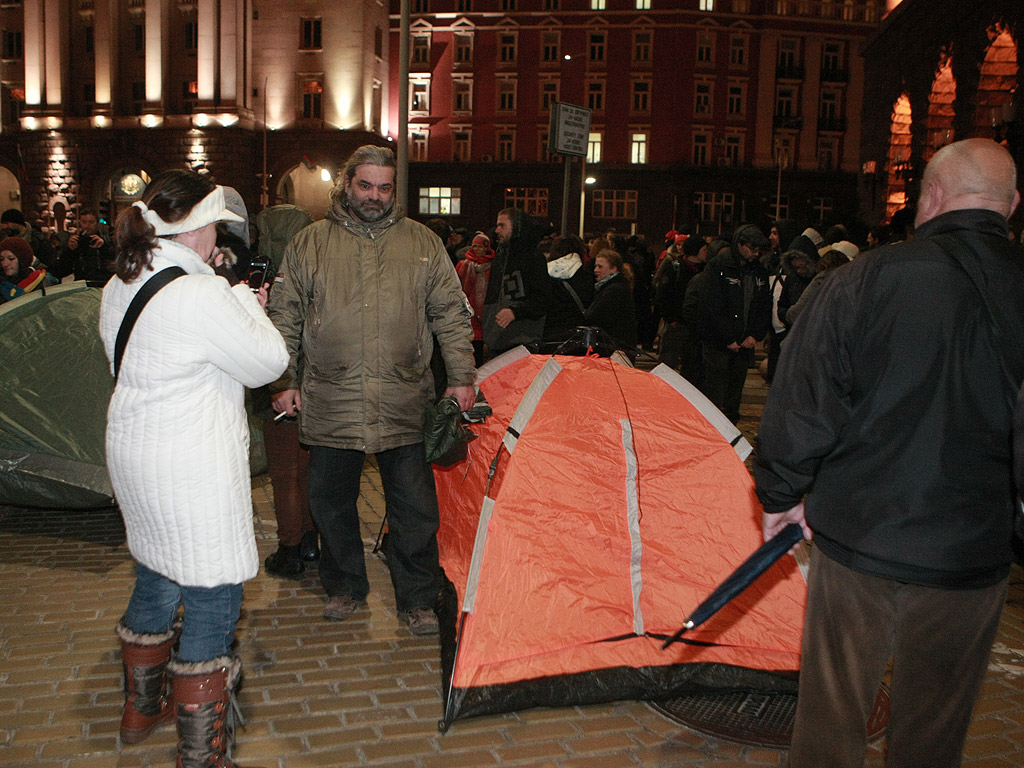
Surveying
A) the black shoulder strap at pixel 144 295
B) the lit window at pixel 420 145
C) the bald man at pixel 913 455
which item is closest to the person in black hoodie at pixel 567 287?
the black shoulder strap at pixel 144 295

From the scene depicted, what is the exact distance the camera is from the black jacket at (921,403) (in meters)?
2.39

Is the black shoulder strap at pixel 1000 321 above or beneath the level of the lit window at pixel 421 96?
beneath

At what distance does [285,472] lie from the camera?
521cm

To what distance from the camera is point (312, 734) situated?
3557mm

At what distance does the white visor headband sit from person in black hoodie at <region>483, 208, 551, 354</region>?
3.78 m

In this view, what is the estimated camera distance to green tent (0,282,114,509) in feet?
18.9

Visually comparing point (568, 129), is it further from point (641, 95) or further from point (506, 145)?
point (641, 95)

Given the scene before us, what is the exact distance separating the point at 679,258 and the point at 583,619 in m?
7.66

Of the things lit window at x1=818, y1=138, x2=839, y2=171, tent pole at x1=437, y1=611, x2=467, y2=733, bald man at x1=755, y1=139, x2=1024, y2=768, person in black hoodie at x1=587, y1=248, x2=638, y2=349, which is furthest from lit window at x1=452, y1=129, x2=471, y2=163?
bald man at x1=755, y1=139, x2=1024, y2=768

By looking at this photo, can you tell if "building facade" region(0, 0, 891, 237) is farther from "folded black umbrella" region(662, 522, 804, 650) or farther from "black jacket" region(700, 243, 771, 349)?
"folded black umbrella" region(662, 522, 804, 650)

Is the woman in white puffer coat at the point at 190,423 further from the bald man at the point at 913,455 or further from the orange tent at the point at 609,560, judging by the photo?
the bald man at the point at 913,455

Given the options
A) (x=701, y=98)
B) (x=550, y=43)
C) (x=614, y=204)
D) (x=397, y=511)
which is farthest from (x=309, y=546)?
(x=550, y=43)

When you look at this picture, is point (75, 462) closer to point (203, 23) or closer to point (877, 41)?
point (877, 41)

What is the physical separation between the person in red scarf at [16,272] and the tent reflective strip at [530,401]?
5.78 meters
